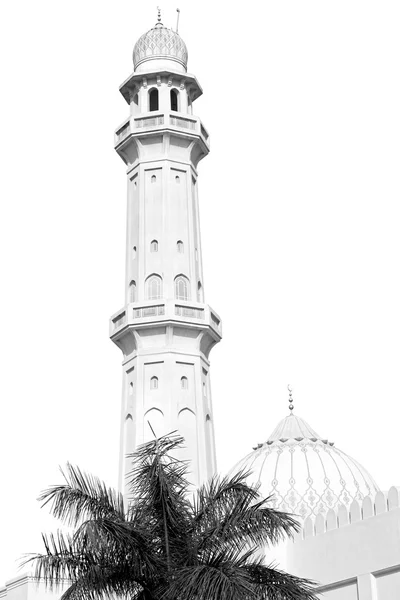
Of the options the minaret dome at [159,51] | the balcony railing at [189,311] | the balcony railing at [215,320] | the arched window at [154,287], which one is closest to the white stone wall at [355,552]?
the balcony railing at [189,311]

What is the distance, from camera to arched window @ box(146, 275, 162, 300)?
3184cm

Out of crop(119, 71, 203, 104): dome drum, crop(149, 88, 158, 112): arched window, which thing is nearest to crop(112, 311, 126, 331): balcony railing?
crop(149, 88, 158, 112): arched window

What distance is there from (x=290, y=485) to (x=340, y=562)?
355 inches

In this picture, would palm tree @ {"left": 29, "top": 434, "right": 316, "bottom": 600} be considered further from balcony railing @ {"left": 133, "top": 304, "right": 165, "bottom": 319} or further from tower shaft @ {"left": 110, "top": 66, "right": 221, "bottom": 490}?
balcony railing @ {"left": 133, "top": 304, "right": 165, "bottom": 319}

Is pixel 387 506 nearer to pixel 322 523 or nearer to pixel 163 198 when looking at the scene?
pixel 322 523

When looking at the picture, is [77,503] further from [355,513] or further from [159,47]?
[159,47]

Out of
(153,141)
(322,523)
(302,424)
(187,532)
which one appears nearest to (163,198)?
(153,141)

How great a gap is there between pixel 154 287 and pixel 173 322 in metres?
1.64

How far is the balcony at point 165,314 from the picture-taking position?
1220 inches

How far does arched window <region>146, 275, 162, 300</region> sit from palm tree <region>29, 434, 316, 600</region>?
592 inches

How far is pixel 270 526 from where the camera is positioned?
53.4 ft

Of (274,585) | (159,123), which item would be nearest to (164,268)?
(159,123)

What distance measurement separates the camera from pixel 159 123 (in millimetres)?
33750

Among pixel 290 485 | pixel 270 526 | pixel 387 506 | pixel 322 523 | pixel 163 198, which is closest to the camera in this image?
pixel 270 526
